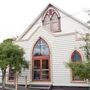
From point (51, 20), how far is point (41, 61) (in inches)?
198

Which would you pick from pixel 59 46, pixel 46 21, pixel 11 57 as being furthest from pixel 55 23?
pixel 11 57

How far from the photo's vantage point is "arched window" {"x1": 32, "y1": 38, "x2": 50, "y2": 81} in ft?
107

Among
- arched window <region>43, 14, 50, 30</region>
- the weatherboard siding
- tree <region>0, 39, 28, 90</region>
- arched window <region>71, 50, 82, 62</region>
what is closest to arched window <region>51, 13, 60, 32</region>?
arched window <region>43, 14, 50, 30</region>

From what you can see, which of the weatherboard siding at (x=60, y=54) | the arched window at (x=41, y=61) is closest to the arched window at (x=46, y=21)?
the weatherboard siding at (x=60, y=54)

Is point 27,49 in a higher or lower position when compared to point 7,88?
higher

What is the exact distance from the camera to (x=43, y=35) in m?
33.1

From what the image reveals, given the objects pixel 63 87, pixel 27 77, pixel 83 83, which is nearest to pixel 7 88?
pixel 27 77

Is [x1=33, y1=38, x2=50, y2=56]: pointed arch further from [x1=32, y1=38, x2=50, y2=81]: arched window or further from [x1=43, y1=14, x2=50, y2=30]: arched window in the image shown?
[x1=43, y1=14, x2=50, y2=30]: arched window

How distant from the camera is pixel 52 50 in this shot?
106 ft

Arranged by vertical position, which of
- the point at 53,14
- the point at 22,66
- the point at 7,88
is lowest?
the point at 7,88

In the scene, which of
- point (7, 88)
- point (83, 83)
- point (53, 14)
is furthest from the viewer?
point (53, 14)

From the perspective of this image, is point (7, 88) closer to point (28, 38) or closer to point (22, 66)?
point (22, 66)

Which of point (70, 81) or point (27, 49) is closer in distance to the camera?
point (70, 81)

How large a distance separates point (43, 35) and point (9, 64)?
4437 mm
